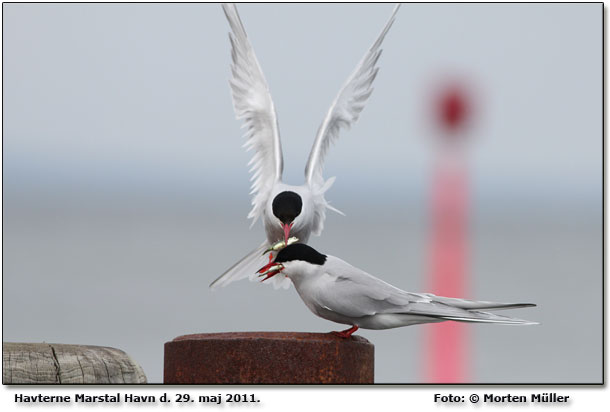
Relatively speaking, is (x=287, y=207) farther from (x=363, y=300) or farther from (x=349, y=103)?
(x=363, y=300)

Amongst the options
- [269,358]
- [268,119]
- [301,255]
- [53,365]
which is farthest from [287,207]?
[53,365]

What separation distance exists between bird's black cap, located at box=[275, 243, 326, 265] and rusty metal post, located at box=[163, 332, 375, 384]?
41 centimetres

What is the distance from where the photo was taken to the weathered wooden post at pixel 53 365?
17.7ft

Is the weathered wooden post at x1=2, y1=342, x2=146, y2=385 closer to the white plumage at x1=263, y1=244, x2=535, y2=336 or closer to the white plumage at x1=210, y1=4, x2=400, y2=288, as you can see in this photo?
the white plumage at x1=263, y1=244, x2=535, y2=336

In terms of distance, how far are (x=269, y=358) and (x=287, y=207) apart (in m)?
1.80

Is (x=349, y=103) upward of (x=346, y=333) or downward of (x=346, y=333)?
upward

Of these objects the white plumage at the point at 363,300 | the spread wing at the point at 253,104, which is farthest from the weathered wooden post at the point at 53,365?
the spread wing at the point at 253,104

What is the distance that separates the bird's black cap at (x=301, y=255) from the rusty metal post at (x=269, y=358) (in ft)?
1.34

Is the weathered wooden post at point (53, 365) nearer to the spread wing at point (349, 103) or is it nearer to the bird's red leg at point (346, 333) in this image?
the bird's red leg at point (346, 333)

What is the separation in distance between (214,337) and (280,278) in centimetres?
201

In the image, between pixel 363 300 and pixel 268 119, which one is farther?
pixel 268 119

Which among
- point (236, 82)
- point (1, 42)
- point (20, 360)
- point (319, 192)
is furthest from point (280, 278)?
point (1, 42)

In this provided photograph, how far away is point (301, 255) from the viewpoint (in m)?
5.16

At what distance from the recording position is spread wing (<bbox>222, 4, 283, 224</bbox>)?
7.39 meters
